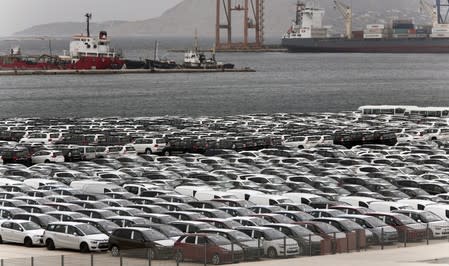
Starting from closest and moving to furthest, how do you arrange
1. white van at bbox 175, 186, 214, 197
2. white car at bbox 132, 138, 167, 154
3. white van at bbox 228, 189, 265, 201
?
1. white van at bbox 228, 189, 265, 201
2. white van at bbox 175, 186, 214, 197
3. white car at bbox 132, 138, 167, 154

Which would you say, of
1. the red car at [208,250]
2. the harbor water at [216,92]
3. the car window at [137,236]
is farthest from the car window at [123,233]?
the harbor water at [216,92]

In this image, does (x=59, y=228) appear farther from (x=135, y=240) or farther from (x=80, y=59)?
(x=80, y=59)

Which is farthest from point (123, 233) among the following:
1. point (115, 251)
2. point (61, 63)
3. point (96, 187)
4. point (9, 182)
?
point (61, 63)

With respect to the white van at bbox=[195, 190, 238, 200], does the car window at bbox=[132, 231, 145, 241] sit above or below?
above

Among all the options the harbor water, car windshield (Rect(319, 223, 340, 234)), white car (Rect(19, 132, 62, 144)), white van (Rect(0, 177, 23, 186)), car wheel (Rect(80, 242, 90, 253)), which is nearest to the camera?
car wheel (Rect(80, 242, 90, 253))

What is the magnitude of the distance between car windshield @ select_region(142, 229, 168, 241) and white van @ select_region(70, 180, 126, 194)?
8.86m

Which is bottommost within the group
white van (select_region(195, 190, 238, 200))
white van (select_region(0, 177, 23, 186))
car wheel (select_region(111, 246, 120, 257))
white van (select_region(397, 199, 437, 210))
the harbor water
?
the harbor water

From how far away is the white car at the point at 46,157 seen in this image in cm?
4641

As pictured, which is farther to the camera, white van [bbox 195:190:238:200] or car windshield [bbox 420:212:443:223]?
white van [bbox 195:190:238:200]

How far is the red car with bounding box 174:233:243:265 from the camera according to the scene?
2344 cm

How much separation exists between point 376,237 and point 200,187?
9705mm

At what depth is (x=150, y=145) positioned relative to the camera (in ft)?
167

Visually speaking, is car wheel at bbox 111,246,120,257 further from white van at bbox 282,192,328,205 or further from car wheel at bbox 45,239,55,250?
white van at bbox 282,192,328,205

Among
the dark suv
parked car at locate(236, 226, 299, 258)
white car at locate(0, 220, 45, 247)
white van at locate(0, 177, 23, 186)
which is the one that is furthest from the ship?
parked car at locate(236, 226, 299, 258)
